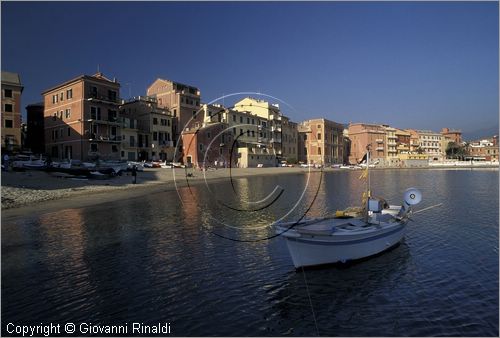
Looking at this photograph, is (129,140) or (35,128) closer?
(129,140)

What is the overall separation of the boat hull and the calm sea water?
0.48 m

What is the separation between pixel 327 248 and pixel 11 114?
241 ft

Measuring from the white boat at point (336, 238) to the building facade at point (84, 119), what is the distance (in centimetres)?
6314

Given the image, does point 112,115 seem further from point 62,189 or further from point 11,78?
point 62,189

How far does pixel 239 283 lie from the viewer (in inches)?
567

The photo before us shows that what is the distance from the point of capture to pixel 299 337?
10.4 metres

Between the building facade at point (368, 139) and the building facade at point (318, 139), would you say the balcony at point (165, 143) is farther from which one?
the building facade at point (368, 139)

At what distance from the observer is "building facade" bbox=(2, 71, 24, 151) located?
67.1 metres

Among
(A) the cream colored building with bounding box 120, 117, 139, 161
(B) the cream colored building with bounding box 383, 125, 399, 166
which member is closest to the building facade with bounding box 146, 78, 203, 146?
(A) the cream colored building with bounding box 120, 117, 139, 161

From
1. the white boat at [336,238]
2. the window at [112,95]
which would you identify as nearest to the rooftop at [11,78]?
the window at [112,95]

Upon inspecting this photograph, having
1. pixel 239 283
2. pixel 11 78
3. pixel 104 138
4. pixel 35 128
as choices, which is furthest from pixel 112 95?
pixel 239 283

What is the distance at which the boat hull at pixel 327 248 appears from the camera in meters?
15.1

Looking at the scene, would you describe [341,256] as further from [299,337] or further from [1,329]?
[1,329]

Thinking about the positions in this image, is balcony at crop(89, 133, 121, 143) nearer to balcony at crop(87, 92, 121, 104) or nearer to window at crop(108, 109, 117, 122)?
window at crop(108, 109, 117, 122)
